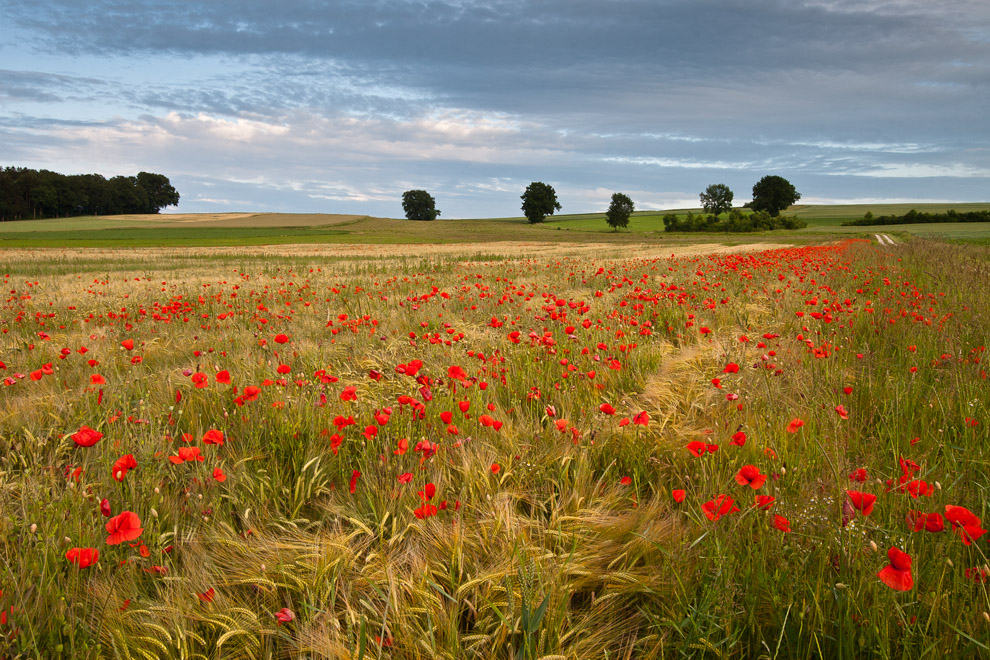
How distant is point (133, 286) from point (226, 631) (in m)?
12.6

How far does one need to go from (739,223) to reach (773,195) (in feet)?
76.1

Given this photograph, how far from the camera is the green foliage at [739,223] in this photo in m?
80.4

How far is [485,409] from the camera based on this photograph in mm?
3064

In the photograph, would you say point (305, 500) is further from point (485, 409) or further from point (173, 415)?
point (173, 415)

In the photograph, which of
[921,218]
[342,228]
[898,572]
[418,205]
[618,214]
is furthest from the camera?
[418,205]

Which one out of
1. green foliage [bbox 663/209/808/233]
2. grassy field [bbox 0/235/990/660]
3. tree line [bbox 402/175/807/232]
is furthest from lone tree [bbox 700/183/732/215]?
grassy field [bbox 0/235/990/660]

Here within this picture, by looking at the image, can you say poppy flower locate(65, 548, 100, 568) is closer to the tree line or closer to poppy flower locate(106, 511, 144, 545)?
poppy flower locate(106, 511, 144, 545)

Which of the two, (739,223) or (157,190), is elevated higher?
(157,190)

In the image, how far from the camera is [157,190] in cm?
13100

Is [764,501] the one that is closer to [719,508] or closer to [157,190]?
[719,508]

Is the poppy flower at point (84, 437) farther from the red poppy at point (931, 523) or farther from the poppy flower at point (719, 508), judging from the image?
the red poppy at point (931, 523)

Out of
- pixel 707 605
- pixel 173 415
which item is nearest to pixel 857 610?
pixel 707 605

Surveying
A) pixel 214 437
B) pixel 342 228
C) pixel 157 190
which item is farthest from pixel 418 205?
pixel 214 437

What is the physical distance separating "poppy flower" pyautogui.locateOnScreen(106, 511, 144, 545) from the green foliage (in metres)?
89.8
